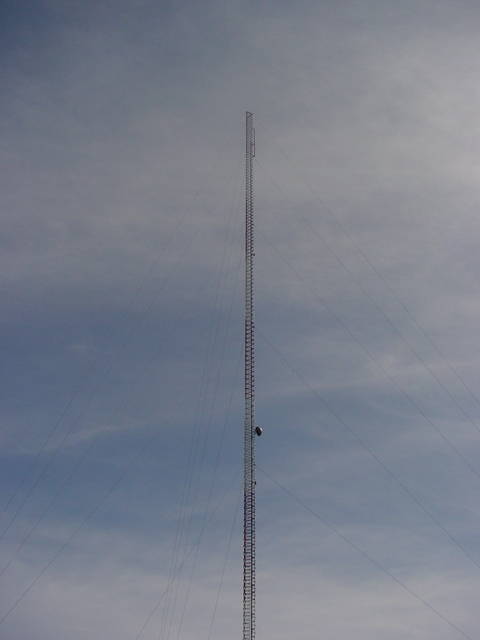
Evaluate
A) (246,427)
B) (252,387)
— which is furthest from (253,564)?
(252,387)

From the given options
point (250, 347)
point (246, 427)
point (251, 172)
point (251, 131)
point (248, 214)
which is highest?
point (251, 131)

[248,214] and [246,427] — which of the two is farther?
[248,214]

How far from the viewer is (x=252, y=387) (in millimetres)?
53969

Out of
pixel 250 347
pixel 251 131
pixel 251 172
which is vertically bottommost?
pixel 250 347

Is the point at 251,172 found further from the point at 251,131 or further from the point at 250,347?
the point at 250,347

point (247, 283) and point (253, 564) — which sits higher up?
point (247, 283)

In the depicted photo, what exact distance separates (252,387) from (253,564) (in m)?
14.3

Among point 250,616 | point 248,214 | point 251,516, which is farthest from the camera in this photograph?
point 248,214

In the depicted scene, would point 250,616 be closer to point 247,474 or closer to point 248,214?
point 247,474

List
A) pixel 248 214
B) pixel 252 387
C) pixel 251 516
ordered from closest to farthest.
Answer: pixel 251 516 < pixel 252 387 < pixel 248 214

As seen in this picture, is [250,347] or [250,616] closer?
[250,616]

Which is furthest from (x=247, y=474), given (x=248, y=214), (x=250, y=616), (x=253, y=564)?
(x=248, y=214)

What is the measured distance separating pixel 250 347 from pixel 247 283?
6004 millimetres

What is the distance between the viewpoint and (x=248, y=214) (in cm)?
5950
